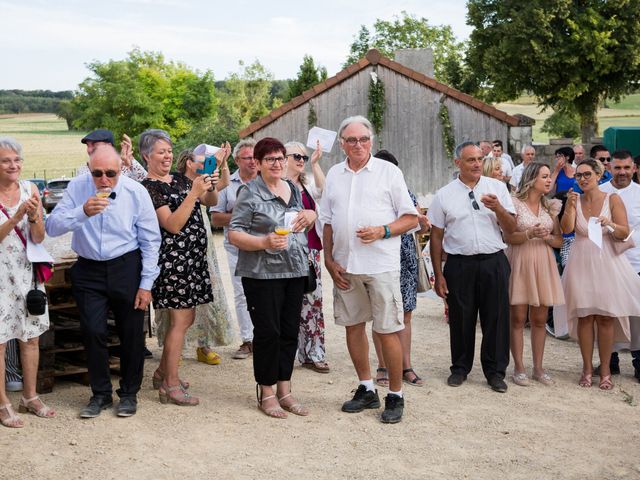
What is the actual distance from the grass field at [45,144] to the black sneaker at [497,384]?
28.1 meters

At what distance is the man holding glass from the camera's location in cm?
582

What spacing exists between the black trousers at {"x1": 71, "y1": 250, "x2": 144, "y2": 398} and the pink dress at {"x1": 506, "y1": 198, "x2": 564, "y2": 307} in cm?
327

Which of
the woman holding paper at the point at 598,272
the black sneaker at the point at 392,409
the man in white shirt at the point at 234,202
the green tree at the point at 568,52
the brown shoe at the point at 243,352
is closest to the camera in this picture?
the black sneaker at the point at 392,409

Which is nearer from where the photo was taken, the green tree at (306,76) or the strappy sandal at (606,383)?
the strappy sandal at (606,383)

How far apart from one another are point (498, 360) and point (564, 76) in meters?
31.7

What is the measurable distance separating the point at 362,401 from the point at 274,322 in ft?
3.34

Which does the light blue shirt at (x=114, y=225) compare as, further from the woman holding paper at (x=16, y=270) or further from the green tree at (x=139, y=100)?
the green tree at (x=139, y=100)

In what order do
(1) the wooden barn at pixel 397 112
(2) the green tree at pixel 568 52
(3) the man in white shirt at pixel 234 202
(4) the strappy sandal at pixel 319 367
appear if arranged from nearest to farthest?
1. (4) the strappy sandal at pixel 319 367
2. (3) the man in white shirt at pixel 234 202
3. (1) the wooden barn at pixel 397 112
4. (2) the green tree at pixel 568 52

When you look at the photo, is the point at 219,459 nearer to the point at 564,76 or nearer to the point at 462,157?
the point at 462,157

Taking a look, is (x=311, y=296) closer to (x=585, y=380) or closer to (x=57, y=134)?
(x=585, y=380)

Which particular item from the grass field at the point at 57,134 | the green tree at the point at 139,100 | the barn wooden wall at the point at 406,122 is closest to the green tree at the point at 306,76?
the green tree at the point at 139,100

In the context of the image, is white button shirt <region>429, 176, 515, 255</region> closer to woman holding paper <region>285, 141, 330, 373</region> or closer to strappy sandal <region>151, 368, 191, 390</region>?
woman holding paper <region>285, 141, 330, 373</region>

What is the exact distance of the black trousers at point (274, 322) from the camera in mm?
5914

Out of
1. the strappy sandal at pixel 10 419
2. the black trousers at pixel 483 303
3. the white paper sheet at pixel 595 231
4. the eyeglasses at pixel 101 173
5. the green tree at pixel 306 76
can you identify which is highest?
the green tree at pixel 306 76
